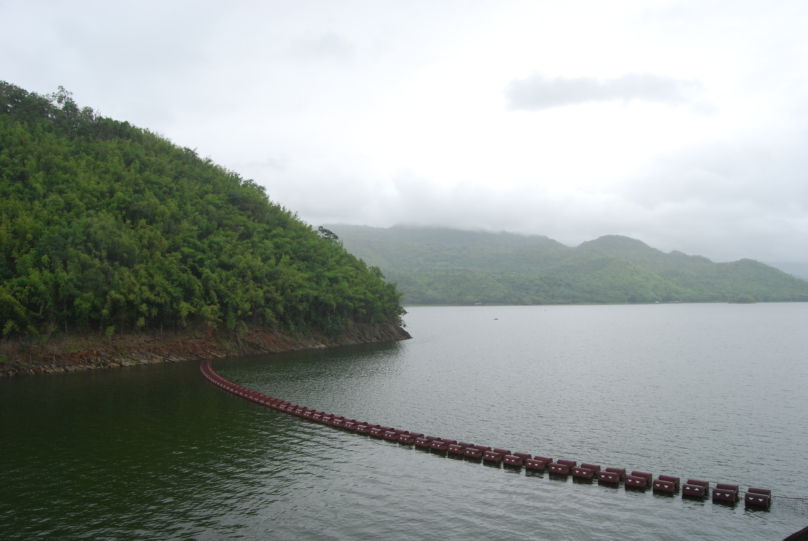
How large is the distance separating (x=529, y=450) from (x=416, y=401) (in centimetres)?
1586

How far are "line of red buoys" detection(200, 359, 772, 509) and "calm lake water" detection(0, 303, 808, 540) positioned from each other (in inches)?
21.6

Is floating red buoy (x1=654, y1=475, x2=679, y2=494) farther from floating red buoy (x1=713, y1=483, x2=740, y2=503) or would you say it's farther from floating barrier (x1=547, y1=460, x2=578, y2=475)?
floating barrier (x1=547, y1=460, x2=578, y2=475)

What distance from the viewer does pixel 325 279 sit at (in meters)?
90.7

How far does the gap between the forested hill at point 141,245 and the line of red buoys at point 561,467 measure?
3700 centimetres

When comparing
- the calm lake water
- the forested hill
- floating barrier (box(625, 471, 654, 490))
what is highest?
the forested hill

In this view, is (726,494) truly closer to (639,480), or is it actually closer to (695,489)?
(695,489)

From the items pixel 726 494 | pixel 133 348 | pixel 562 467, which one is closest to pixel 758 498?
pixel 726 494

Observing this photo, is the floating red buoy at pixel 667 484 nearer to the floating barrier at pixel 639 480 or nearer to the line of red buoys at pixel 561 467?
the line of red buoys at pixel 561 467

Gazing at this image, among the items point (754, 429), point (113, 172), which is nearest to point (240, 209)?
point (113, 172)

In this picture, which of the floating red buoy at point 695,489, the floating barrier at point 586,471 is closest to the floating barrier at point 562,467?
the floating barrier at point 586,471

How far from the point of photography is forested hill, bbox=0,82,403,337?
196ft

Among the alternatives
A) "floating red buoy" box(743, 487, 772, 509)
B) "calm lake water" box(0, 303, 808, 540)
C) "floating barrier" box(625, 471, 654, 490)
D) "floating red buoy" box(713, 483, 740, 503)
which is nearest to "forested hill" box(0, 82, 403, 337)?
"calm lake water" box(0, 303, 808, 540)

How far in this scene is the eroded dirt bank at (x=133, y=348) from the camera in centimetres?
5538

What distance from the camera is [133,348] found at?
63812 mm
